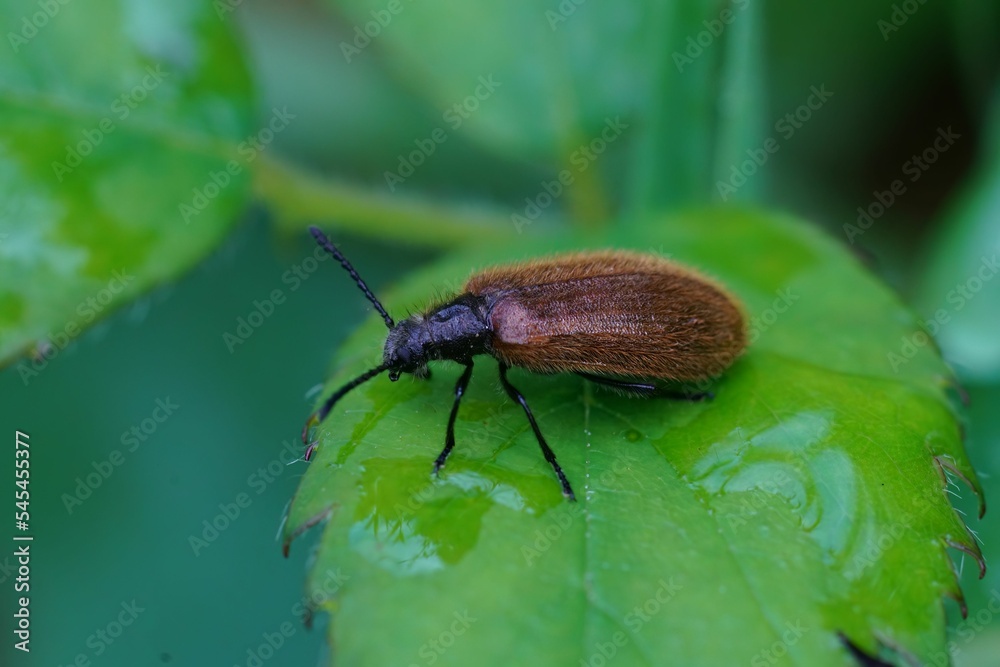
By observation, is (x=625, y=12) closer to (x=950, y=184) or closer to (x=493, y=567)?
(x=950, y=184)

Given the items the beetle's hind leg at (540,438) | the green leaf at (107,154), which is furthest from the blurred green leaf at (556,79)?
the beetle's hind leg at (540,438)

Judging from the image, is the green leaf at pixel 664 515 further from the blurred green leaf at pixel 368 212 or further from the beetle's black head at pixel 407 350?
the blurred green leaf at pixel 368 212

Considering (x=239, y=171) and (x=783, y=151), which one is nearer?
(x=239, y=171)

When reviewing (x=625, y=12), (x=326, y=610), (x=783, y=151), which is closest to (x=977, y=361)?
(x=783, y=151)

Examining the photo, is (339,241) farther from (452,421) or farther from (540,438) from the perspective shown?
(540,438)

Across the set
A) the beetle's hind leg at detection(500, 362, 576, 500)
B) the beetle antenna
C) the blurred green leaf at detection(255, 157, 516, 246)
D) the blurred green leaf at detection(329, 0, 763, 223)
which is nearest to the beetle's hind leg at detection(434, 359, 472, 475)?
the beetle's hind leg at detection(500, 362, 576, 500)

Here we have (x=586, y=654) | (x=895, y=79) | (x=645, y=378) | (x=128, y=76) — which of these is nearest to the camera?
(x=586, y=654)
